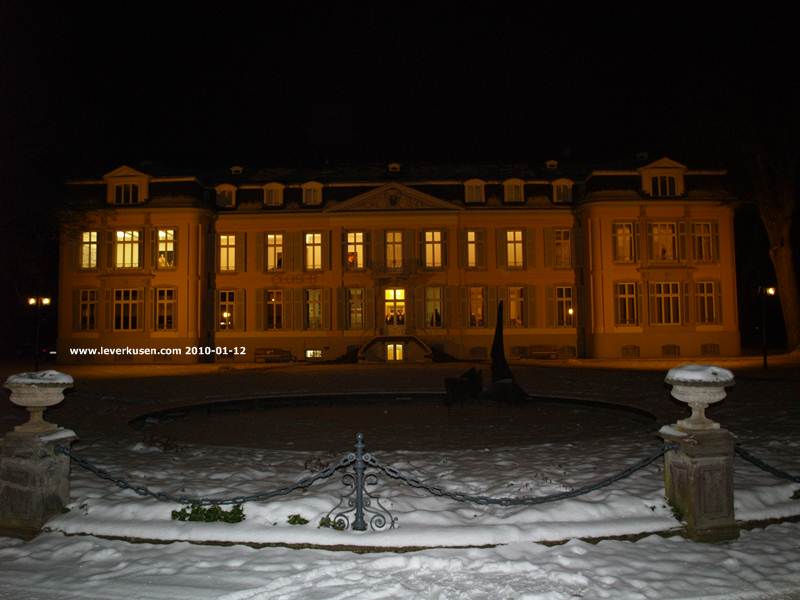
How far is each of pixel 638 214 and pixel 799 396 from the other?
20.5 m

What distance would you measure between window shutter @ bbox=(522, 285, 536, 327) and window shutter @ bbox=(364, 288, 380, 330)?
8.20 meters

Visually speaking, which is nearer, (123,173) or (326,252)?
(123,173)

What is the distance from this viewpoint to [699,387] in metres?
5.83

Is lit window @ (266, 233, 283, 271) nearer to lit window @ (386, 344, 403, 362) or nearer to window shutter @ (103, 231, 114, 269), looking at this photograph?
lit window @ (386, 344, 403, 362)

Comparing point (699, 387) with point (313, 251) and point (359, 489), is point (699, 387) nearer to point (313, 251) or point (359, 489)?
point (359, 489)

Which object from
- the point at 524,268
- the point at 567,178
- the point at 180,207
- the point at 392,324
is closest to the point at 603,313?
the point at 524,268

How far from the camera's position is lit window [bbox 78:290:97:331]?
34781mm

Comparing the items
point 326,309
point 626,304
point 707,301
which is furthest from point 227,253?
point 707,301

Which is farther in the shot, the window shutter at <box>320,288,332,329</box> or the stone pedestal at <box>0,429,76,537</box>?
the window shutter at <box>320,288,332,329</box>

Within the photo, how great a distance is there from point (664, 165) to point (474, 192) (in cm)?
985

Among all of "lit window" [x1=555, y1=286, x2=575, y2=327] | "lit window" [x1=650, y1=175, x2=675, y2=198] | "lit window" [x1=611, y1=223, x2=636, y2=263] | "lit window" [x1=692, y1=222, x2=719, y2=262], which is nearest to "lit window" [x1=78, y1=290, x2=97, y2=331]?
"lit window" [x1=555, y1=286, x2=575, y2=327]

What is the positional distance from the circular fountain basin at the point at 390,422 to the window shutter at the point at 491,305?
18.8 meters

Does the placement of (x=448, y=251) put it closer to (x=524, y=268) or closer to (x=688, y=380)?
(x=524, y=268)

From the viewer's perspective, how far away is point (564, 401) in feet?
50.8
